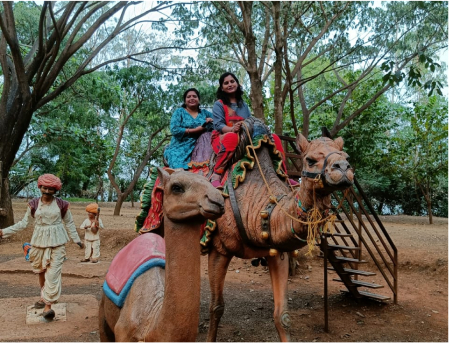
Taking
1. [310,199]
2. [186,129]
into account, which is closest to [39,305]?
[186,129]

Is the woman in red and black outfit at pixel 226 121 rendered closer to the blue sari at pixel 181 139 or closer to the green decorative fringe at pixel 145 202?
the blue sari at pixel 181 139

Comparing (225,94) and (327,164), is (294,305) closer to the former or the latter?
(225,94)

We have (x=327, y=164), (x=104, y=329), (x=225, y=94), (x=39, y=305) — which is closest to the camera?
(x=104, y=329)

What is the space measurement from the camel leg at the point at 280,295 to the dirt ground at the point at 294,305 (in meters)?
1.48

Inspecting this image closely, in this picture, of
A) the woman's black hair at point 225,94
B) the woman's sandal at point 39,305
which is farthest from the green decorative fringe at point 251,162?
the woman's sandal at point 39,305

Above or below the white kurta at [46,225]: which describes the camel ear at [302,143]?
above

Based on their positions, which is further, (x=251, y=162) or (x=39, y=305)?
(x=39, y=305)

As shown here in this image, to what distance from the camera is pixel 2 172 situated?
11578mm

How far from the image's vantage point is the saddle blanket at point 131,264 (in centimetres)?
276

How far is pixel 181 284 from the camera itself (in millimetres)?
2256

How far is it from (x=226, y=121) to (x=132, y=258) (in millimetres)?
2686

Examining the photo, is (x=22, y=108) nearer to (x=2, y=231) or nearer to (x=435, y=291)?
(x=2, y=231)

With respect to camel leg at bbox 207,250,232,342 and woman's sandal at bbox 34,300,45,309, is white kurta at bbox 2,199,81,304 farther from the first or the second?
camel leg at bbox 207,250,232,342

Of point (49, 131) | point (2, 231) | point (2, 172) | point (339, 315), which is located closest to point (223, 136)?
point (2, 231)
